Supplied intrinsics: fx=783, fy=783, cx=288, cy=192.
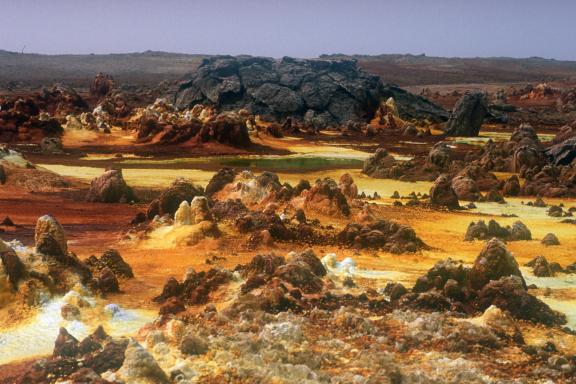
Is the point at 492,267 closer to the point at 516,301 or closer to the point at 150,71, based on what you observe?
the point at 516,301

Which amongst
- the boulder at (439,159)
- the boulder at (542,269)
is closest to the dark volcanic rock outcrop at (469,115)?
the boulder at (439,159)

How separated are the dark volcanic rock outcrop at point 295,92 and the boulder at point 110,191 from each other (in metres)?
30.0

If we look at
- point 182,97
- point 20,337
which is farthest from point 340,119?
point 20,337

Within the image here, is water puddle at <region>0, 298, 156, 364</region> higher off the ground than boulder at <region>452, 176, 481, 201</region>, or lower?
higher

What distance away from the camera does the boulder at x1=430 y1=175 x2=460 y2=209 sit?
1925 centimetres

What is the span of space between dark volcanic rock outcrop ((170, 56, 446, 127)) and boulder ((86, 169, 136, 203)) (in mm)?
30013

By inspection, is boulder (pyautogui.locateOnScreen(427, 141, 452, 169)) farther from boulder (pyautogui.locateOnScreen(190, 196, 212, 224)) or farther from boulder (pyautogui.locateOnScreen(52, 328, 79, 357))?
boulder (pyautogui.locateOnScreen(52, 328, 79, 357))

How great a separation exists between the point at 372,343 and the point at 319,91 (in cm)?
4623

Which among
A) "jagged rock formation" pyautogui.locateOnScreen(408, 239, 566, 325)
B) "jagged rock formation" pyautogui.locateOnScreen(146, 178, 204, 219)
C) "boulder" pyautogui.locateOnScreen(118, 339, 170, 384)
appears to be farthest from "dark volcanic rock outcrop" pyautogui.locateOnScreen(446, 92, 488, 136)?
"boulder" pyautogui.locateOnScreen(118, 339, 170, 384)

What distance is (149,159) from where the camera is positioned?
32.8m

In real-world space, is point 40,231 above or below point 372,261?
above

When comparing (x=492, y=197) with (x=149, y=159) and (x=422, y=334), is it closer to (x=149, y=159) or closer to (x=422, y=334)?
(x=422, y=334)

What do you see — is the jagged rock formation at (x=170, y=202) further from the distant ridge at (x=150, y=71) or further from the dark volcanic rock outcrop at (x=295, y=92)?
the distant ridge at (x=150, y=71)

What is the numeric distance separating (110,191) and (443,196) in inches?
329
